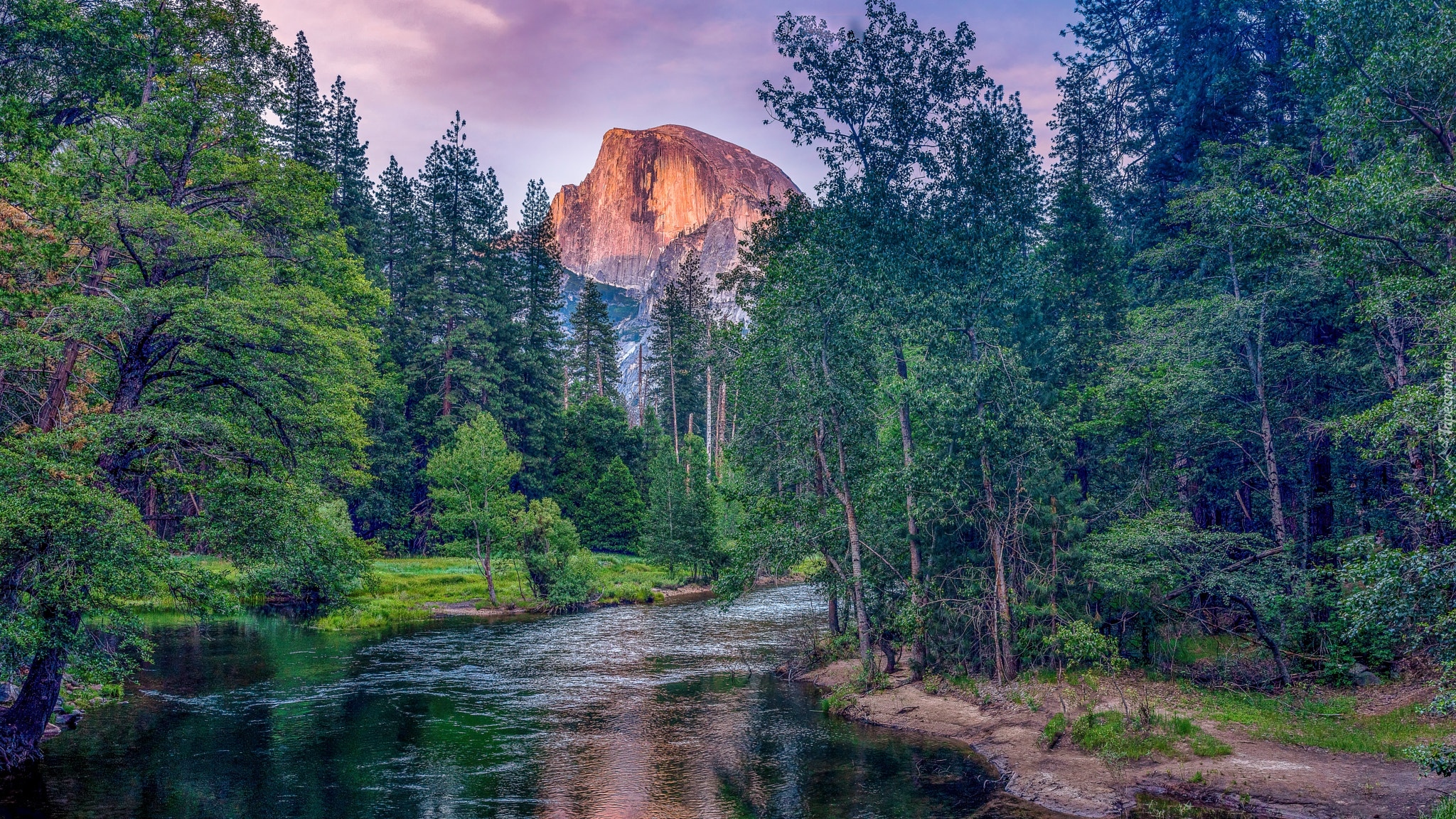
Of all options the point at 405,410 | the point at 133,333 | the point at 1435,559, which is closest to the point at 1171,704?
the point at 1435,559

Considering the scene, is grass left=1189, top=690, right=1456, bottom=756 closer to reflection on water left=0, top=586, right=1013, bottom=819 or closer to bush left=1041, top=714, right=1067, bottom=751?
bush left=1041, top=714, right=1067, bottom=751

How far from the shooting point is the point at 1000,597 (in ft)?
66.8

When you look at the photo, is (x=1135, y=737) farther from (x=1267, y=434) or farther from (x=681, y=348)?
(x=681, y=348)

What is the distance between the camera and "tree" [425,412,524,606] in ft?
129

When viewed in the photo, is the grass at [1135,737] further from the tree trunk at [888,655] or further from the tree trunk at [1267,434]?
the tree trunk at [1267,434]

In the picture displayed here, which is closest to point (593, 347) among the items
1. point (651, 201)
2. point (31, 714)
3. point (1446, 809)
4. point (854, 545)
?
point (854, 545)

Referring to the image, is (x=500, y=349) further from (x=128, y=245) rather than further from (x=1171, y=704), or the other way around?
(x=1171, y=704)

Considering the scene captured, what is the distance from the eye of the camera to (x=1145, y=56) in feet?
112

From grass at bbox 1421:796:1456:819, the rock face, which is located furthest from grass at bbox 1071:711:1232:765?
the rock face

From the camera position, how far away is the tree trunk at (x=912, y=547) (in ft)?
68.4

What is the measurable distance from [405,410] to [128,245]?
41.6 metres

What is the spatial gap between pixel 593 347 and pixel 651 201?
8817 centimetres

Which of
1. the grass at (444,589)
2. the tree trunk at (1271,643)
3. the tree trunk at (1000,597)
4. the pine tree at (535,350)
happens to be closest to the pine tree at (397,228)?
the pine tree at (535,350)

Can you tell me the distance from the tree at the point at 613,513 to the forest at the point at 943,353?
100 feet
